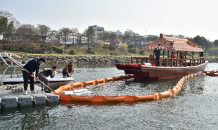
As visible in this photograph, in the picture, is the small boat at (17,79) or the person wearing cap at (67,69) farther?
the person wearing cap at (67,69)

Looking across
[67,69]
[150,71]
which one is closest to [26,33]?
[67,69]

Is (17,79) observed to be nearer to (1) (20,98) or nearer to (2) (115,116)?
(1) (20,98)

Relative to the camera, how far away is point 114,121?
9.06 m

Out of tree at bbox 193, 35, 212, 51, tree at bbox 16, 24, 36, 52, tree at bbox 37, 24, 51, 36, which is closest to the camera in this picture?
tree at bbox 16, 24, 36, 52

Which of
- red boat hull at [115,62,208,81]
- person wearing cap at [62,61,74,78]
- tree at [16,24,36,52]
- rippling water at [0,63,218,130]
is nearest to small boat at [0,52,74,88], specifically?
person wearing cap at [62,61,74,78]

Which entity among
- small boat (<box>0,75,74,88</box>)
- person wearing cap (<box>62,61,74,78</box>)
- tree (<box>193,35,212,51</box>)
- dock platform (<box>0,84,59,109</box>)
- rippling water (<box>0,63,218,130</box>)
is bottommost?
rippling water (<box>0,63,218,130</box>)

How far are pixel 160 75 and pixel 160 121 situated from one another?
46.7ft

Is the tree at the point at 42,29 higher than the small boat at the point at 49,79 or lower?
higher

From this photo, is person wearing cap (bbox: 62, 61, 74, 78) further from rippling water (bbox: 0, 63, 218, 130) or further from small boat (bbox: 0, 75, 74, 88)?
rippling water (bbox: 0, 63, 218, 130)

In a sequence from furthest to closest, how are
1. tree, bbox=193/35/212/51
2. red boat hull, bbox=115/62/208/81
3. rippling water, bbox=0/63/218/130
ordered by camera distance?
tree, bbox=193/35/212/51, red boat hull, bbox=115/62/208/81, rippling water, bbox=0/63/218/130

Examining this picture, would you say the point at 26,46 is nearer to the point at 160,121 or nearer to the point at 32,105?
the point at 32,105

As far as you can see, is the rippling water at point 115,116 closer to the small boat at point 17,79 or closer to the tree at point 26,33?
the small boat at point 17,79

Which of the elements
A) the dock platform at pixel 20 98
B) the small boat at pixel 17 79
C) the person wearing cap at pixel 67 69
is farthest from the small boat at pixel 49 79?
the dock platform at pixel 20 98

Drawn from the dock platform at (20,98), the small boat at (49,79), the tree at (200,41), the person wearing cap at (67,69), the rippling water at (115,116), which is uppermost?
the tree at (200,41)
